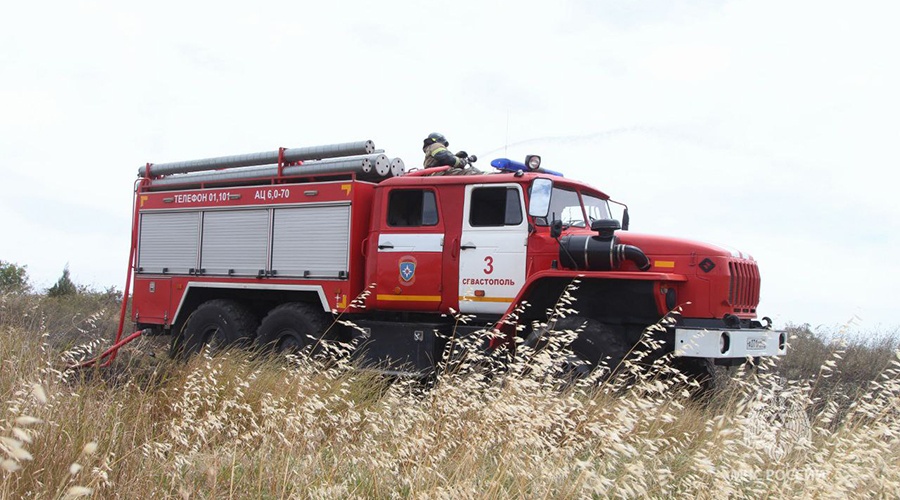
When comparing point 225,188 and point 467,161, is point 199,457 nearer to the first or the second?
point 467,161

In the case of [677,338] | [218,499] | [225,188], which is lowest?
[218,499]

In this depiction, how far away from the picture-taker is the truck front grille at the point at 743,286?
27.2 ft

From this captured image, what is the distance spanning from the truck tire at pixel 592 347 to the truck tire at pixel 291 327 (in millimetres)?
3488

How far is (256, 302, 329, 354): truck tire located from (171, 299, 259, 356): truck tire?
1.34ft

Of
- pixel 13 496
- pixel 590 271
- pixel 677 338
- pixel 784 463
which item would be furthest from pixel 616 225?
pixel 13 496

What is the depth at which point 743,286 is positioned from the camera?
8.55m

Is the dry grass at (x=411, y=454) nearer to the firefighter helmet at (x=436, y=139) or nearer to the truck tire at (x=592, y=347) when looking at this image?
the truck tire at (x=592, y=347)

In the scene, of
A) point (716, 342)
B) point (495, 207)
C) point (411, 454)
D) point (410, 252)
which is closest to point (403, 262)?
point (410, 252)

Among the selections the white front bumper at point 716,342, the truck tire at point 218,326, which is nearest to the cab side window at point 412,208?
the truck tire at point 218,326

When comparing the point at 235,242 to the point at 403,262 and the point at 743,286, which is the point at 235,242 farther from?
the point at 743,286

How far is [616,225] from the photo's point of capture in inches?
328

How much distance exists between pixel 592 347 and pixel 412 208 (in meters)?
2.96

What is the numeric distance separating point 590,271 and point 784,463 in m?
3.35

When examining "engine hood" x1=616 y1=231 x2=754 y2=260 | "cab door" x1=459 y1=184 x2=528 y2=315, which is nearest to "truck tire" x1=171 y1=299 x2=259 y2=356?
"cab door" x1=459 y1=184 x2=528 y2=315
